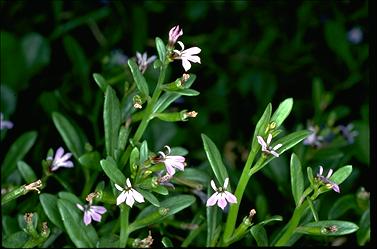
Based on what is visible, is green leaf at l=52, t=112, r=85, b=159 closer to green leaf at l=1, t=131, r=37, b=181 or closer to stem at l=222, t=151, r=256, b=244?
green leaf at l=1, t=131, r=37, b=181

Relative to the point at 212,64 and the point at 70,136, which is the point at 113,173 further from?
the point at 212,64

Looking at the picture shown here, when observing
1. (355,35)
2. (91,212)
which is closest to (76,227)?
(91,212)

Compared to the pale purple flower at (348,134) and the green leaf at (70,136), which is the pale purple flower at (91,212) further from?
the pale purple flower at (348,134)

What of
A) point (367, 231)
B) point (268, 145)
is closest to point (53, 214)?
point (268, 145)

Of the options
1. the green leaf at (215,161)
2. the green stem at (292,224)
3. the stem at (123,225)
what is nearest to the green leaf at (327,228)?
the green stem at (292,224)

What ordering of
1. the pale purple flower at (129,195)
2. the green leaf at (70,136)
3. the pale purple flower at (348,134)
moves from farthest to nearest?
the pale purple flower at (348,134) → the green leaf at (70,136) → the pale purple flower at (129,195)
